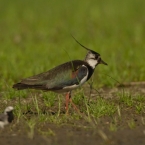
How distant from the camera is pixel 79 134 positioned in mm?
6477

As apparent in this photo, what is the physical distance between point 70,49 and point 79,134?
5.76 meters

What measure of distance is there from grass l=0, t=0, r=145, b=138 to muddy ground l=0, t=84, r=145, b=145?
6 cm


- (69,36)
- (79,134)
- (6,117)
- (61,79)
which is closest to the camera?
(79,134)

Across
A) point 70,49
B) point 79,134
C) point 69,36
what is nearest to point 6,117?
point 79,134

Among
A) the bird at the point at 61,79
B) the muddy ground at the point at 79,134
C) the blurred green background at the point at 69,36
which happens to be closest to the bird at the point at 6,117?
the muddy ground at the point at 79,134

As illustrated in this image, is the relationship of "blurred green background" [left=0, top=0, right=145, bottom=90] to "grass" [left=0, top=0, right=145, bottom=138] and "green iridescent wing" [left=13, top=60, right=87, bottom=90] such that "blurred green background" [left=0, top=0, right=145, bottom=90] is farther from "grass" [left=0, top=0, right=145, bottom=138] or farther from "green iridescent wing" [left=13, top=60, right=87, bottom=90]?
"green iridescent wing" [left=13, top=60, right=87, bottom=90]

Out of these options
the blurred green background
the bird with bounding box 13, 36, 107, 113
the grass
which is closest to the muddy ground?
the grass

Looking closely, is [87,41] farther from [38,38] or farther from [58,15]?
[58,15]

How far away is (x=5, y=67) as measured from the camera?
10.4 meters

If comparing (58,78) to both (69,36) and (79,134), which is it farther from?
(69,36)

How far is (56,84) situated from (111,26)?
7.24 meters

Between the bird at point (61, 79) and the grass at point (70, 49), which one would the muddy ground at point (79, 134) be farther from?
the bird at point (61, 79)

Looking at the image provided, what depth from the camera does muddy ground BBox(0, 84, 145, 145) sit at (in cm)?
622

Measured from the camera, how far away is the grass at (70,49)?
7.32m
